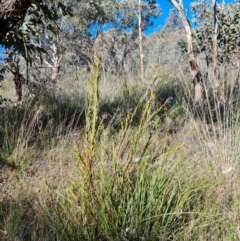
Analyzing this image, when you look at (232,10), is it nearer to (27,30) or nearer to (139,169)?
(27,30)

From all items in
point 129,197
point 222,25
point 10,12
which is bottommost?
point 129,197

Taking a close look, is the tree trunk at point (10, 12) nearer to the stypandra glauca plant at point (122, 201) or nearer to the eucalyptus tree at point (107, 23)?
the stypandra glauca plant at point (122, 201)

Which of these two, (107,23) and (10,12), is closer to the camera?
(10,12)

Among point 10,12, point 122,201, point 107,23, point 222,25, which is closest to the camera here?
point 122,201

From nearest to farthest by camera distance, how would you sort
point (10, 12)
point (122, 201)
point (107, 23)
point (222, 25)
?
point (122, 201) < point (10, 12) < point (222, 25) < point (107, 23)

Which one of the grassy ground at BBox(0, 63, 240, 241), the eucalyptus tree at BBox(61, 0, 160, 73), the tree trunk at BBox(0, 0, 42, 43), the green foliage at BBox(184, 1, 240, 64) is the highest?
the eucalyptus tree at BBox(61, 0, 160, 73)

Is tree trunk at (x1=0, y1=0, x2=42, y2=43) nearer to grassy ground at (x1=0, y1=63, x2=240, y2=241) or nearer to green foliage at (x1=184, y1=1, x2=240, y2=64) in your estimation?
grassy ground at (x1=0, y1=63, x2=240, y2=241)

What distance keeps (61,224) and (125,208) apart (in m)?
0.36

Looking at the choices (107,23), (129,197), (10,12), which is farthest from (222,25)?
(107,23)

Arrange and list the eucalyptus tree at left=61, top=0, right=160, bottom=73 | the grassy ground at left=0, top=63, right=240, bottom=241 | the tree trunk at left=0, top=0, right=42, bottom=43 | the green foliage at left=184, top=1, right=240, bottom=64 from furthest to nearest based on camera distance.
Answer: the eucalyptus tree at left=61, top=0, right=160, bottom=73
the green foliage at left=184, top=1, right=240, bottom=64
the tree trunk at left=0, top=0, right=42, bottom=43
the grassy ground at left=0, top=63, right=240, bottom=241

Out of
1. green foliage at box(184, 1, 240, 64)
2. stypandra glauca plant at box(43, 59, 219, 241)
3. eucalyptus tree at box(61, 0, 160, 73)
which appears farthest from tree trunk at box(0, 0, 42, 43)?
eucalyptus tree at box(61, 0, 160, 73)

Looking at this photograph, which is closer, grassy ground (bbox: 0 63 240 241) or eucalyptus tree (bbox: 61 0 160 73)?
grassy ground (bbox: 0 63 240 241)

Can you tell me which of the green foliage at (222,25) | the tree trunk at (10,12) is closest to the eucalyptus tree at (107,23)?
the green foliage at (222,25)

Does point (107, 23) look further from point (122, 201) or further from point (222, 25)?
point (122, 201)
